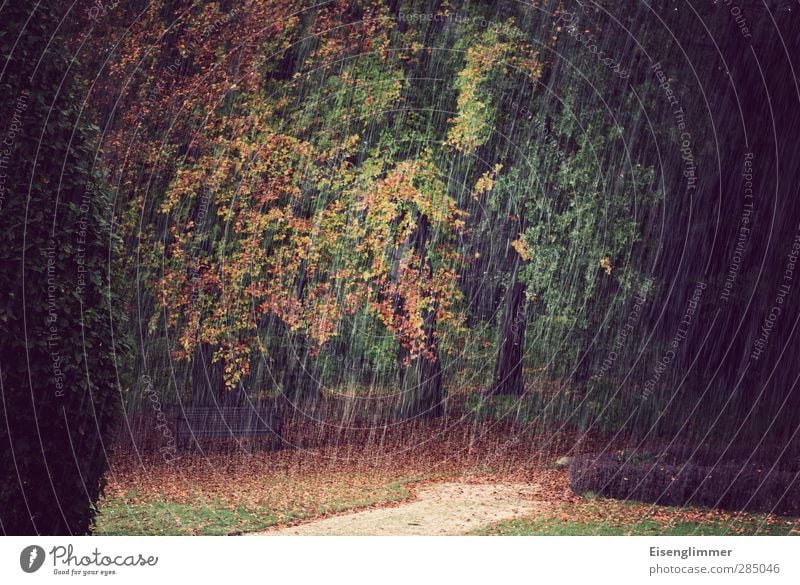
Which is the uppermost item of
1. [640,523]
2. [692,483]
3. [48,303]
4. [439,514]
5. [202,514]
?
[48,303]

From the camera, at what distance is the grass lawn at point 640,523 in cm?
938

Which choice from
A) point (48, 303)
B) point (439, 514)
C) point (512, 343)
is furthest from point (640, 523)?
point (512, 343)

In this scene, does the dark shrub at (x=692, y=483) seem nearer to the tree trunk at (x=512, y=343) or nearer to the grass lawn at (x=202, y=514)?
the grass lawn at (x=202, y=514)

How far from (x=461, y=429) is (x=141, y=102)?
9.15 m

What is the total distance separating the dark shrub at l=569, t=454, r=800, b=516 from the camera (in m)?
9.67

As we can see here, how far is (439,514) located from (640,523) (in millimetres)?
2779

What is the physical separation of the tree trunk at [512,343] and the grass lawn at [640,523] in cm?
622

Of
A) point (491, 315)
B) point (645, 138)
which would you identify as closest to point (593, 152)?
point (645, 138)

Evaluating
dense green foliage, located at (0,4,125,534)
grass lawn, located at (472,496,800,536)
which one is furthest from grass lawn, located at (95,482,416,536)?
dense green foliage, located at (0,4,125,534)

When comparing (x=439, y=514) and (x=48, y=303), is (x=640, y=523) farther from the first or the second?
(x=48, y=303)

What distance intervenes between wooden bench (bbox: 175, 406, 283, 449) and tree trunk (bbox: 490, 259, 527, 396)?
5013 millimetres

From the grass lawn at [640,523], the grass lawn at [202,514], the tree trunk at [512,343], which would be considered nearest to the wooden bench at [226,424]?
the grass lawn at [202,514]

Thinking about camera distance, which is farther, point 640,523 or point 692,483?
point 692,483

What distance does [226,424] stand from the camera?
14555 mm
